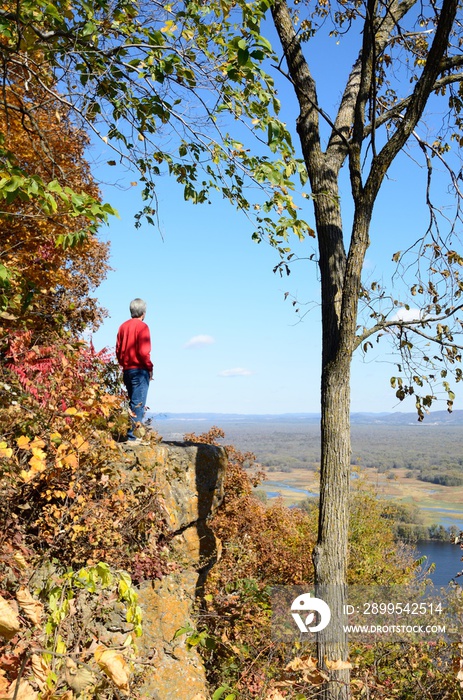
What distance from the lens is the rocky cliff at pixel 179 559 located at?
20.6 ft

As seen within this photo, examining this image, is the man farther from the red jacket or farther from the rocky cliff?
the rocky cliff

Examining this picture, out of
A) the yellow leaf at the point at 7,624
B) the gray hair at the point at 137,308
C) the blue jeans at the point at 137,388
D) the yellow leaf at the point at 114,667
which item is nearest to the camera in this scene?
the yellow leaf at the point at 7,624

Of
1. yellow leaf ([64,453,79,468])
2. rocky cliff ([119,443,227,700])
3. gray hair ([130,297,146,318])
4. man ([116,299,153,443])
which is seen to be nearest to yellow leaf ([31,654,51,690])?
yellow leaf ([64,453,79,468])

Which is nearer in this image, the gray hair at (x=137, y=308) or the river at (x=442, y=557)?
the gray hair at (x=137, y=308)

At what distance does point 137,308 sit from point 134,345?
1.86 feet

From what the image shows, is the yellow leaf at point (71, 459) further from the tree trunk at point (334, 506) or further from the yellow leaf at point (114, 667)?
the yellow leaf at point (114, 667)

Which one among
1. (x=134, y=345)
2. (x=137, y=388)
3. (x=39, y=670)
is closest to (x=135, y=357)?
(x=134, y=345)

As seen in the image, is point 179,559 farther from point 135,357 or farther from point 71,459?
point 71,459

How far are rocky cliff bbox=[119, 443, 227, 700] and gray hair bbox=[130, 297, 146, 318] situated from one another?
1908 mm

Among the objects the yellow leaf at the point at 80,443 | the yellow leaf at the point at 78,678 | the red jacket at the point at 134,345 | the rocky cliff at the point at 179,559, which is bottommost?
the rocky cliff at the point at 179,559

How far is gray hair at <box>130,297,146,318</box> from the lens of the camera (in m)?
8.08

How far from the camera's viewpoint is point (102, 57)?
468cm

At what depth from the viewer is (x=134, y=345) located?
789 centimetres

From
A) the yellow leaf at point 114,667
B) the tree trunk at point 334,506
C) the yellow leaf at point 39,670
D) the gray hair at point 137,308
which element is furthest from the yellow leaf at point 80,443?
the yellow leaf at point 114,667
